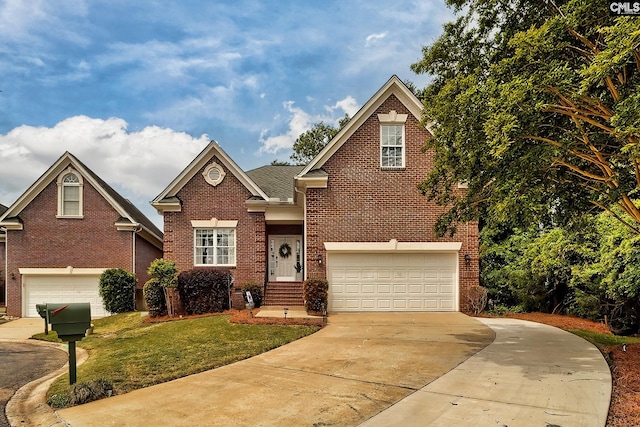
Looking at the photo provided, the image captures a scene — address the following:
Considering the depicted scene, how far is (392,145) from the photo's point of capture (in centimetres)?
1590

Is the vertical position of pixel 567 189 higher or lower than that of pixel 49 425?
higher

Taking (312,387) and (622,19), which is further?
(312,387)

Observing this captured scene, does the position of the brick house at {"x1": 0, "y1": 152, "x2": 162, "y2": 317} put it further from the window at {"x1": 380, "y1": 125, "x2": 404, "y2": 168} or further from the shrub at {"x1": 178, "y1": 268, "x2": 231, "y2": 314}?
the window at {"x1": 380, "y1": 125, "x2": 404, "y2": 168}

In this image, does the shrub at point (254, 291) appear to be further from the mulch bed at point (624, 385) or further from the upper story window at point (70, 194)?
the mulch bed at point (624, 385)

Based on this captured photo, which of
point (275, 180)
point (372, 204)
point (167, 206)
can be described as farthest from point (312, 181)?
Result: point (167, 206)

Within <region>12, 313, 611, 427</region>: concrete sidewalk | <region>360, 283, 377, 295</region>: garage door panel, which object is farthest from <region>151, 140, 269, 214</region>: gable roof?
<region>12, 313, 611, 427</region>: concrete sidewalk

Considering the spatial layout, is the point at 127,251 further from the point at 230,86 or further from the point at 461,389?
the point at 461,389

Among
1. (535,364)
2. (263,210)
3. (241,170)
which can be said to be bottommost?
(535,364)

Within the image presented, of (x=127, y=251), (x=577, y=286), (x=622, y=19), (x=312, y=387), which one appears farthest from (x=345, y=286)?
(x=622, y=19)

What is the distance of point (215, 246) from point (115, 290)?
474cm

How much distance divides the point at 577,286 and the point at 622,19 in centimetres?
1188

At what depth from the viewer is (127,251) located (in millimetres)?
Result: 19484

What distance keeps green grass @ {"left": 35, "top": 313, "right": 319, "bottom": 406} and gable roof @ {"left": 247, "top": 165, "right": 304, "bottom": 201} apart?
674 cm

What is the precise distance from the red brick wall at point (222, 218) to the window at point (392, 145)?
575 cm
